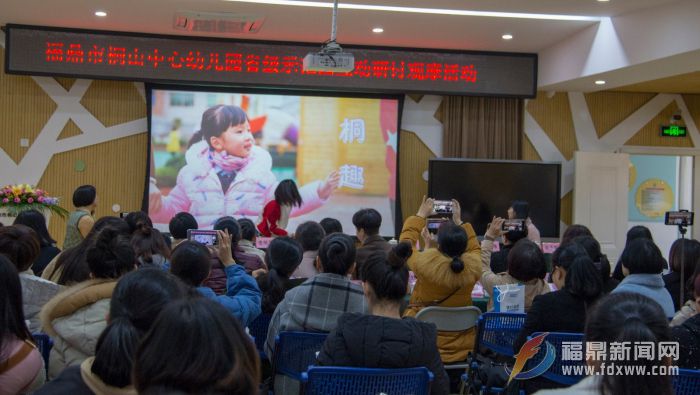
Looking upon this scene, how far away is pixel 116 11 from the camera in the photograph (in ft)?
21.8

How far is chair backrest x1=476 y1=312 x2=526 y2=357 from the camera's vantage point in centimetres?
356

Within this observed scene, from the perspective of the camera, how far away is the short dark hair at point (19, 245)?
9.92 feet

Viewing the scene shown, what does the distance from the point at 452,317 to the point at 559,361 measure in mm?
721

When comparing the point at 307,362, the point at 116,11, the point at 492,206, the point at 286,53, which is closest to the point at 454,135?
the point at 492,206

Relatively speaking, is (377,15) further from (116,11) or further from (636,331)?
(636,331)

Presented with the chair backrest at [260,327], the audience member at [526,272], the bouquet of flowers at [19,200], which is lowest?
the chair backrest at [260,327]

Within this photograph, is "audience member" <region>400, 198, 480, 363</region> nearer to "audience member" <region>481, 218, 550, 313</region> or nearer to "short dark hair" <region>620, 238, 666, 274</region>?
"audience member" <region>481, 218, 550, 313</region>

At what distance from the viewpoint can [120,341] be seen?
1550 mm

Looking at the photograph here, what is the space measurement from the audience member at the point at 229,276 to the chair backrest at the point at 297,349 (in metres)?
0.17

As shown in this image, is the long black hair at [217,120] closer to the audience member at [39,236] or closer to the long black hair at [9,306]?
the audience member at [39,236]

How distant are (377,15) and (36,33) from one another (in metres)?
3.38

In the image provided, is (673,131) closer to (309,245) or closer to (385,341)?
(309,245)

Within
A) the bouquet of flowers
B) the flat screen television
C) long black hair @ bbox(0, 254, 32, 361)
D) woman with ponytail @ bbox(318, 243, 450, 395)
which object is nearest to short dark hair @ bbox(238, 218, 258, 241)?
the bouquet of flowers

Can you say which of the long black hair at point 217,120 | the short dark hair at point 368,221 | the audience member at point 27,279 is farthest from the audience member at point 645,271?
the long black hair at point 217,120
